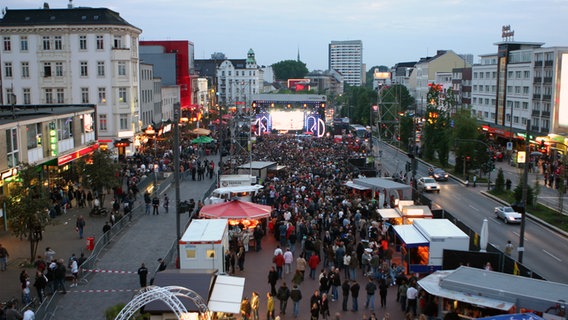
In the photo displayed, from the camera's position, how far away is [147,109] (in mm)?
67125

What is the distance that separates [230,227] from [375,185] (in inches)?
376

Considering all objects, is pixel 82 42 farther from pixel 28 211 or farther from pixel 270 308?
pixel 270 308

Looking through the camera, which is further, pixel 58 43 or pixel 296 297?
pixel 58 43

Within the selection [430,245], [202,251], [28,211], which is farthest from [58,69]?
[430,245]

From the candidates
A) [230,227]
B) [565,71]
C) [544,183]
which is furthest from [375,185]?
[565,71]

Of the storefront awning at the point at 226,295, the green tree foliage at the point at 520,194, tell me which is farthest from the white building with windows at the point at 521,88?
the storefront awning at the point at 226,295

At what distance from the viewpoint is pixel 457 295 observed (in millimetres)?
16047

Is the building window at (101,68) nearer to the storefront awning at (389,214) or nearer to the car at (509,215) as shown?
the storefront awning at (389,214)

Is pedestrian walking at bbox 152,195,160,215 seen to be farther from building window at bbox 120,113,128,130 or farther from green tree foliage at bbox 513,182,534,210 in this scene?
building window at bbox 120,113,128,130

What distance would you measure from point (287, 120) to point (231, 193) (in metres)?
44.0

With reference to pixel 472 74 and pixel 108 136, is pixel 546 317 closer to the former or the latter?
pixel 108 136

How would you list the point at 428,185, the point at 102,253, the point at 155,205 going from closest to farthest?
1. the point at 102,253
2. the point at 155,205
3. the point at 428,185

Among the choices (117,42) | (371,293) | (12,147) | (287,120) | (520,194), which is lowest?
(520,194)

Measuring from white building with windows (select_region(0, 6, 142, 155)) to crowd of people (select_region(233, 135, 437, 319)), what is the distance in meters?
21.1
